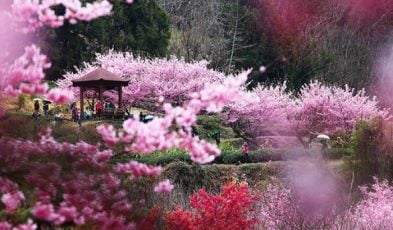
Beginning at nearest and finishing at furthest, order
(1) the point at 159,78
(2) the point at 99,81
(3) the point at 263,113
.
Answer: (2) the point at 99,81 < (3) the point at 263,113 < (1) the point at 159,78

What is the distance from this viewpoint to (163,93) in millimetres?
24625

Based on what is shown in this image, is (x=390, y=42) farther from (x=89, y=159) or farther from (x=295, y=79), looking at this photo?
(x=89, y=159)

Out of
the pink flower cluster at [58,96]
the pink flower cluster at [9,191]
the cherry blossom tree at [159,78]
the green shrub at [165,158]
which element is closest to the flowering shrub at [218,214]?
the pink flower cluster at [9,191]

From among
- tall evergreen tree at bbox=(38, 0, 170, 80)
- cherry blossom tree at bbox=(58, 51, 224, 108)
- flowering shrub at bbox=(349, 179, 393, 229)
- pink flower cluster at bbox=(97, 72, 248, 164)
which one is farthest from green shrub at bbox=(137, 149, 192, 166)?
pink flower cluster at bbox=(97, 72, 248, 164)

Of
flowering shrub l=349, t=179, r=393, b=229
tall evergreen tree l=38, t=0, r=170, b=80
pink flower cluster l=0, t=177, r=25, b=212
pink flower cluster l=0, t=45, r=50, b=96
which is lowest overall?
flowering shrub l=349, t=179, r=393, b=229

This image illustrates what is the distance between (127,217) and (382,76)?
106ft

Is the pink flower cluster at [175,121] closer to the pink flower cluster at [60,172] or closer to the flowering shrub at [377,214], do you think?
the pink flower cluster at [60,172]

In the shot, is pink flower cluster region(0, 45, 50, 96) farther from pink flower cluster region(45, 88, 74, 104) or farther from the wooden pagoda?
the wooden pagoda

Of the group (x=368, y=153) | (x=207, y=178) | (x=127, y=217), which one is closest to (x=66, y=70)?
(x=207, y=178)

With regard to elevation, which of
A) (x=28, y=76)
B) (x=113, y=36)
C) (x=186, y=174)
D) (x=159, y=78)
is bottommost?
(x=186, y=174)

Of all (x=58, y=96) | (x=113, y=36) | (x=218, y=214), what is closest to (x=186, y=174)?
(x=218, y=214)

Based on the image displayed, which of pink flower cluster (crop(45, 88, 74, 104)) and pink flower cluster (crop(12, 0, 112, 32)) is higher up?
pink flower cluster (crop(12, 0, 112, 32))

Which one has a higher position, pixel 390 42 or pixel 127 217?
pixel 390 42

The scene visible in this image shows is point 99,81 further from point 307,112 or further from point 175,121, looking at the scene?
point 175,121
